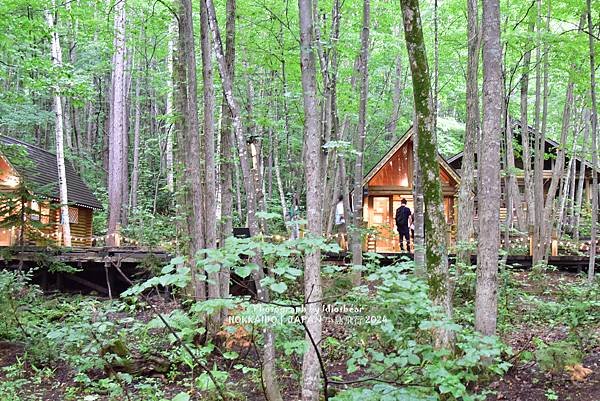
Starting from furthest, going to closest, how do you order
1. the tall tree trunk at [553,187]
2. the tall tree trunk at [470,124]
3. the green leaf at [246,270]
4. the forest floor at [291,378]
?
the tall tree trunk at [553,187] < the tall tree trunk at [470,124] < the forest floor at [291,378] < the green leaf at [246,270]

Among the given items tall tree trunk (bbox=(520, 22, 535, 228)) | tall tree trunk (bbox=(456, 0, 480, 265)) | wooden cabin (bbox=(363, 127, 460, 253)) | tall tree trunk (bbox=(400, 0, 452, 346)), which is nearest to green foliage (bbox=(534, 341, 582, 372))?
tall tree trunk (bbox=(400, 0, 452, 346))

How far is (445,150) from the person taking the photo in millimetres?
24469

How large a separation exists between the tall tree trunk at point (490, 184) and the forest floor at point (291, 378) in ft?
2.65

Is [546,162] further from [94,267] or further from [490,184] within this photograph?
[94,267]

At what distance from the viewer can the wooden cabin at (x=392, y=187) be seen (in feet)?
58.4

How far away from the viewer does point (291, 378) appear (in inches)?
260

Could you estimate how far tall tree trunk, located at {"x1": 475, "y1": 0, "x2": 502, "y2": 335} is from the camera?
5.14 m

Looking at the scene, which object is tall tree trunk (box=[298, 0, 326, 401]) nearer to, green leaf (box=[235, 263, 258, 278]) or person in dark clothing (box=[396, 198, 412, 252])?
green leaf (box=[235, 263, 258, 278])

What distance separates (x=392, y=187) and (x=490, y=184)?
43.0 ft

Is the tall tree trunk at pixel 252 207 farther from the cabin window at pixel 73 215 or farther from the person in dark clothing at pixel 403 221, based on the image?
the cabin window at pixel 73 215

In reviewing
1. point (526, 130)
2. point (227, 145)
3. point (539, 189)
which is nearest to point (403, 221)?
point (539, 189)

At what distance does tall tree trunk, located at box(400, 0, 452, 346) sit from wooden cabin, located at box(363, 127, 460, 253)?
41.8ft

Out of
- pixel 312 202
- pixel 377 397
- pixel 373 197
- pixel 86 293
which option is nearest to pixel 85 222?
pixel 86 293

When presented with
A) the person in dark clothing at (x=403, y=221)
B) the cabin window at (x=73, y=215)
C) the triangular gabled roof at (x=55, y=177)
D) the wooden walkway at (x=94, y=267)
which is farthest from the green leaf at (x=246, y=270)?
the cabin window at (x=73, y=215)
